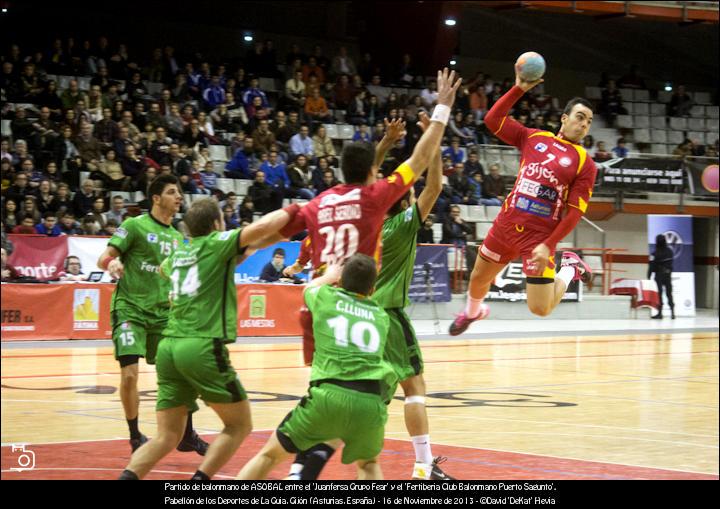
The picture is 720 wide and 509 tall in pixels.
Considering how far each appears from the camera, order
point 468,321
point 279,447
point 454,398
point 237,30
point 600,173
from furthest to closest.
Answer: point 237,30 → point 600,173 → point 454,398 → point 468,321 → point 279,447

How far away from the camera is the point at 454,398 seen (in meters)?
12.4

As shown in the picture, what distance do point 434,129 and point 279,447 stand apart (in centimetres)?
207

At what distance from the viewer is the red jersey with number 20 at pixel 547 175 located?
27.2 feet

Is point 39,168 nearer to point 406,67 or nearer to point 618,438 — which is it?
point 406,67

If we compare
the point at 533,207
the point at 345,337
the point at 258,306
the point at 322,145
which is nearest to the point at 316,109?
the point at 322,145

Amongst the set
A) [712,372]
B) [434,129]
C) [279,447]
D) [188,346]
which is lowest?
[712,372]

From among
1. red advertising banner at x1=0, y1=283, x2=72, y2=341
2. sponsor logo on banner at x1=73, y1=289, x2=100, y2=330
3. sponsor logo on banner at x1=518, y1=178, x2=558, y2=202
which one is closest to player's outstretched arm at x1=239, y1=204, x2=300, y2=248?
sponsor logo on banner at x1=518, y1=178, x2=558, y2=202

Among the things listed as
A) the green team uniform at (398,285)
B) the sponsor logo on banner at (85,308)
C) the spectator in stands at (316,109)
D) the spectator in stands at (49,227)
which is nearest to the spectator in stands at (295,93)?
the spectator in stands at (316,109)

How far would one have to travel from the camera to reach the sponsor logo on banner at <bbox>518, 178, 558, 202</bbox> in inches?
→ 332

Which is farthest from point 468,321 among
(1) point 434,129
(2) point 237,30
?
(2) point 237,30

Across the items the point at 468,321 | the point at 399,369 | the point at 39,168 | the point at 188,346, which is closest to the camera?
the point at 188,346

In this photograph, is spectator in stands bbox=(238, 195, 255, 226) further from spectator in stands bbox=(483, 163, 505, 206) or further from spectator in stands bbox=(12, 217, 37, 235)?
spectator in stands bbox=(483, 163, 505, 206)

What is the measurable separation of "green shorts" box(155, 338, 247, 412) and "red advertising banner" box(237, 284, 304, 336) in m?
11.5

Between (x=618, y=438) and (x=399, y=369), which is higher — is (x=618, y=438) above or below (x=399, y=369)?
below
